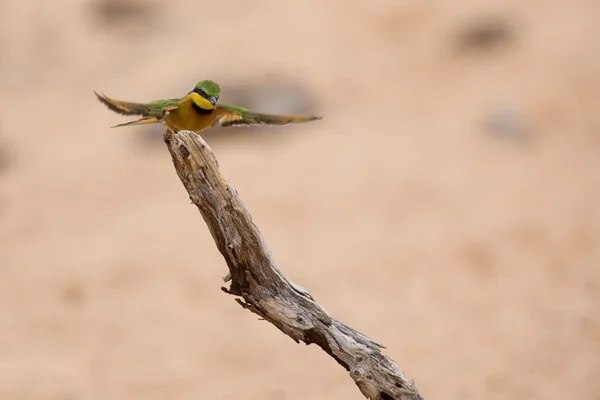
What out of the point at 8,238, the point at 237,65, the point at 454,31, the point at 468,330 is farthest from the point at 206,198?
the point at 454,31

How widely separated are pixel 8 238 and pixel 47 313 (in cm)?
208

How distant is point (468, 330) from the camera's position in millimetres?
7621

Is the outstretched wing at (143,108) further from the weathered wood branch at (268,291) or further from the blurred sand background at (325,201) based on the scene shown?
the blurred sand background at (325,201)

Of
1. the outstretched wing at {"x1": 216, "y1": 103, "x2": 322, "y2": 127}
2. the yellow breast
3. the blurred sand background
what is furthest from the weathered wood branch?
the blurred sand background

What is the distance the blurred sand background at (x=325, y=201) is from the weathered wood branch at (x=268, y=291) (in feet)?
11.1

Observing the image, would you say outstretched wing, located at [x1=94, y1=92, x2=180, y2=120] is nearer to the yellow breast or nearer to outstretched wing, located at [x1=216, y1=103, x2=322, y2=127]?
the yellow breast

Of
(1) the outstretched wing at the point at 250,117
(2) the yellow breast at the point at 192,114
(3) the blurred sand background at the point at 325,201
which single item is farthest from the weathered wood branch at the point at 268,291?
(3) the blurred sand background at the point at 325,201

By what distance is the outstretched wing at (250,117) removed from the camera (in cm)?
363

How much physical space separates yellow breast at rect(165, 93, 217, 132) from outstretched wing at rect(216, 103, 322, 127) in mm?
85

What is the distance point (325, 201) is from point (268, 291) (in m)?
6.38

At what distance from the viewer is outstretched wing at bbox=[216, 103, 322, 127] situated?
3.63m

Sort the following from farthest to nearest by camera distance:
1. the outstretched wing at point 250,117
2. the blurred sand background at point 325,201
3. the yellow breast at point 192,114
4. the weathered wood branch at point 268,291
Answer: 1. the blurred sand background at point 325,201
2. the outstretched wing at point 250,117
3. the yellow breast at point 192,114
4. the weathered wood branch at point 268,291

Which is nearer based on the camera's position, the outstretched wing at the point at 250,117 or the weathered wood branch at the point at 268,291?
the weathered wood branch at the point at 268,291

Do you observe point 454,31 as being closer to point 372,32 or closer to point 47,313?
point 372,32
